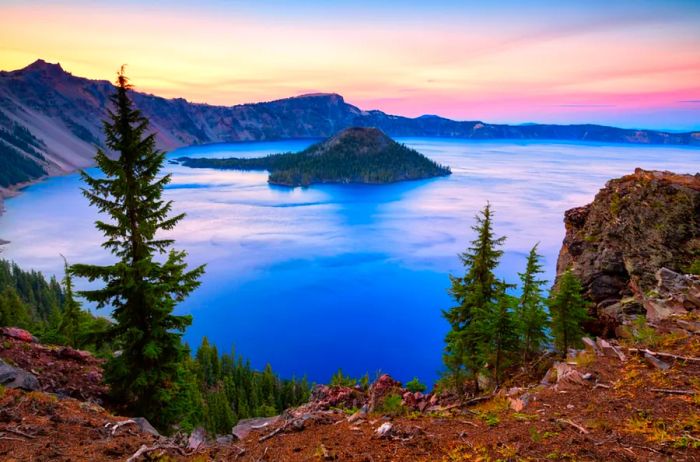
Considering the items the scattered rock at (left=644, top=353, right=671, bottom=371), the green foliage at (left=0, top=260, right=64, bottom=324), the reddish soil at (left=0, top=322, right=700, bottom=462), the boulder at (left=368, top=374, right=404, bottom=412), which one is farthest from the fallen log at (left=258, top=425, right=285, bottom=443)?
the green foliage at (left=0, top=260, right=64, bottom=324)

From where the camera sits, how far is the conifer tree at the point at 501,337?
67.2 feet

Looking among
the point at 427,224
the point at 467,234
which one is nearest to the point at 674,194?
the point at 467,234

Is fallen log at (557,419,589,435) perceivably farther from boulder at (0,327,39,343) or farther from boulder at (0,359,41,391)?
boulder at (0,327,39,343)

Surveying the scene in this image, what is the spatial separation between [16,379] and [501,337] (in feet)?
67.0

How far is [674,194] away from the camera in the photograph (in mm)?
24812

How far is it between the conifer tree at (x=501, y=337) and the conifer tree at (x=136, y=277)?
1532 cm

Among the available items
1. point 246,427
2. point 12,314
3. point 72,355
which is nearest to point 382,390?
point 246,427

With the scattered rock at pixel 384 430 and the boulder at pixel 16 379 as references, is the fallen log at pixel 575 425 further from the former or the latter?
the boulder at pixel 16 379

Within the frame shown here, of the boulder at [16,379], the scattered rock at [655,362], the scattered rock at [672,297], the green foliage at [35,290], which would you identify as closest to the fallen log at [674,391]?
the scattered rock at [655,362]

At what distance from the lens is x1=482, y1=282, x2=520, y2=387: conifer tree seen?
2048 centimetres

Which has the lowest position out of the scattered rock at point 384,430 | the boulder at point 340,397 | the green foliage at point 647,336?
the boulder at point 340,397

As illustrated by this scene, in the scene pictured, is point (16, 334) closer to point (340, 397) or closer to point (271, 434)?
point (340, 397)

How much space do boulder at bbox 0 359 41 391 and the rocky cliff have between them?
26.3 m

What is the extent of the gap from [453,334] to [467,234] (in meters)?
117
